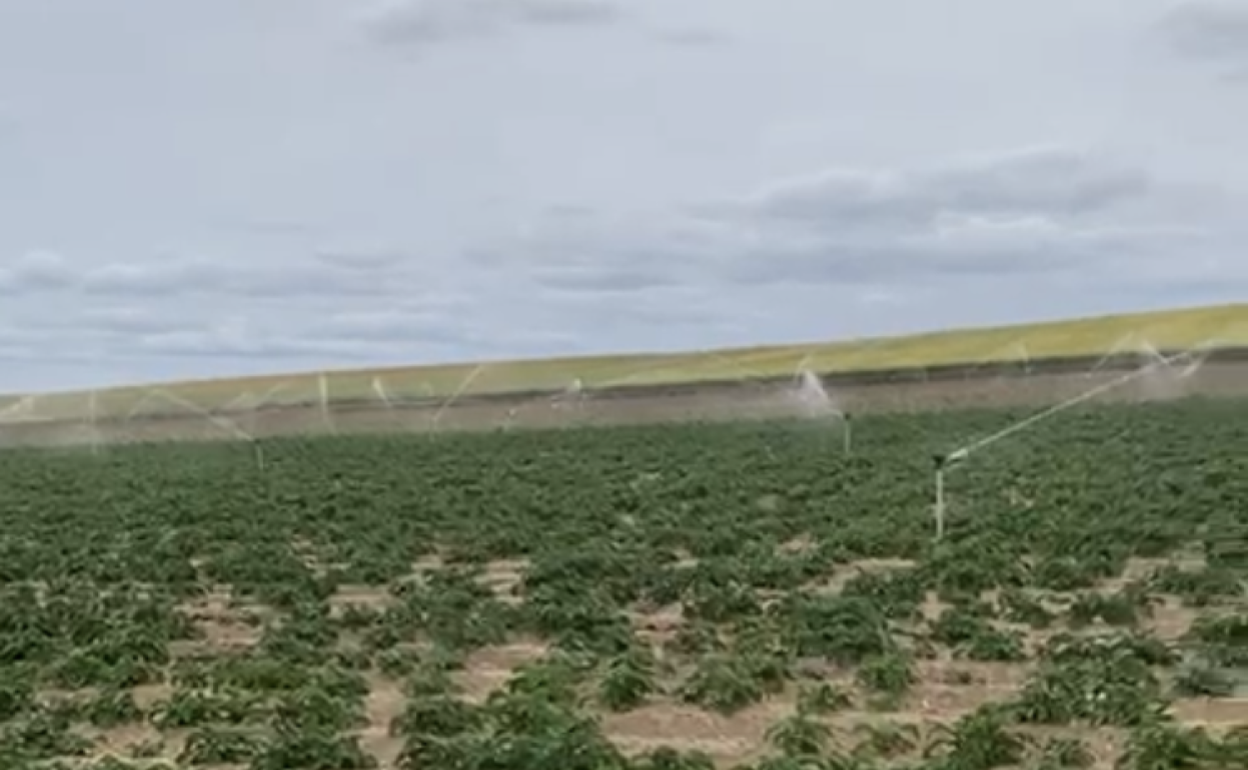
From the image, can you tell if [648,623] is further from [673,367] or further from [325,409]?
[673,367]

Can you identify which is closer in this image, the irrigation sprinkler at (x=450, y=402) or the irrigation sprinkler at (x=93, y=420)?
the irrigation sprinkler at (x=93, y=420)

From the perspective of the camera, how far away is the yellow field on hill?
2862 inches

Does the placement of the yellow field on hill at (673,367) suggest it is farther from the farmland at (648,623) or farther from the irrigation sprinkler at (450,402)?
the farmland at (648,623)

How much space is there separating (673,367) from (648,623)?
63684mm

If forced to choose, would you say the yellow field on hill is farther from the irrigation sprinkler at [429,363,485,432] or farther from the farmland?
the farmland

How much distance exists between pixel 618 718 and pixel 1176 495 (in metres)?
14.3

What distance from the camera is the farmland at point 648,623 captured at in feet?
35.3

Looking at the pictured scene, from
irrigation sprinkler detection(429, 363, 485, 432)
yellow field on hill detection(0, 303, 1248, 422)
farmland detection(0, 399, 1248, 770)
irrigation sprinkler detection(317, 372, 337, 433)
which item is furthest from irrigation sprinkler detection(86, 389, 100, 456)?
farmland detection(0, 399, 1248, 770)

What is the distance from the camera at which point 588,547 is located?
20.6 metres

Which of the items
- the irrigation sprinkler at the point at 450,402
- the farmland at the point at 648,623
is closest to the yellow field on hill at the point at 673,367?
the irrigation sprinkler at the point at 450,402

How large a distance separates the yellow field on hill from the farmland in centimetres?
4233

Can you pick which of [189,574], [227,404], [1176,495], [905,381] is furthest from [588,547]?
[227,404]

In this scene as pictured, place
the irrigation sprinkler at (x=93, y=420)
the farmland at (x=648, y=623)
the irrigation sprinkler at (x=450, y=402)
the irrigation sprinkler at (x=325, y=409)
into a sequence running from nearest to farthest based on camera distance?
the farmland at (x=648, y=623)
the irrigation sprinkler at (x=93, y=420)
the irrigation sprinkler at (x=450, y=402)
the irrigation sprinkler at (x=325, y=409)

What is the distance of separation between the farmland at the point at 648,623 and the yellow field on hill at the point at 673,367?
42.3m
